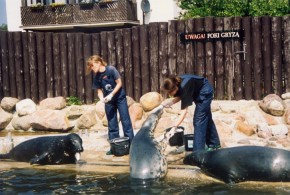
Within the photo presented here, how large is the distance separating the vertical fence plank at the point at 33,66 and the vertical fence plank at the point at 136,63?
2819 mm

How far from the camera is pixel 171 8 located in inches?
872

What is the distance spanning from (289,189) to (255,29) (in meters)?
6.12

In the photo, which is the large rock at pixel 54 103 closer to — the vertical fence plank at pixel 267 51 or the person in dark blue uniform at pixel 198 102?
the vertical fence plank at pixel 267 51

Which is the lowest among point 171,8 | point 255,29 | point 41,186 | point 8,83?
point 41,186

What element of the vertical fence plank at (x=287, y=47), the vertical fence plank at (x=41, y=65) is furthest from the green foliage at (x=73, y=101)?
the vertical fence plank at (x=287, y=47)

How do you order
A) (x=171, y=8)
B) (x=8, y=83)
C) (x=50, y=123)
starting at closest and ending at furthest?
1. (x=50, y=123)
2. (x=8, y=83)
3. (x=171, y=8)

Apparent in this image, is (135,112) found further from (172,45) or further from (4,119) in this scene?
(4,119)

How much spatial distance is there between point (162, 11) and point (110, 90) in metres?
13.9

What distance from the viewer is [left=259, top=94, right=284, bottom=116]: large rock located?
36.6 feet

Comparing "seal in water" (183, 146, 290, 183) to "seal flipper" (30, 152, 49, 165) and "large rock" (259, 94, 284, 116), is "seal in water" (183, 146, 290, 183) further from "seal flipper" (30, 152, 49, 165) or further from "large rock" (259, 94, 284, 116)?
"large rock" (259, 94, 284, 116)

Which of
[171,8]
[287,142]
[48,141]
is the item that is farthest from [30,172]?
[171,8]

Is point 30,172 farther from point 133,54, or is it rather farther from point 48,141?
point 133,54

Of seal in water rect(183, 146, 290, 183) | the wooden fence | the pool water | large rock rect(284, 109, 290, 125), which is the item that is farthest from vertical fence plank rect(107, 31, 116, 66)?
seal in water rect(183, 146, 290, 183)

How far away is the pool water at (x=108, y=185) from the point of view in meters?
6.59
